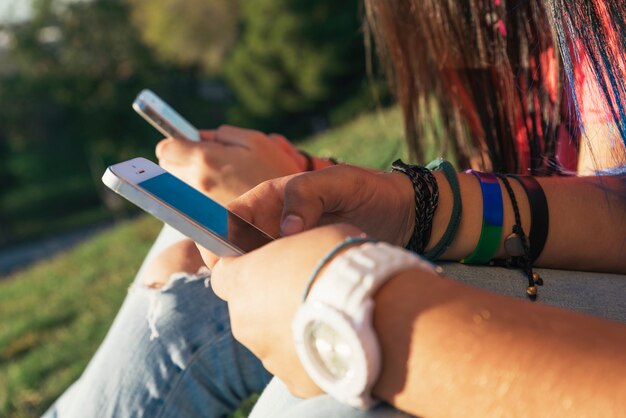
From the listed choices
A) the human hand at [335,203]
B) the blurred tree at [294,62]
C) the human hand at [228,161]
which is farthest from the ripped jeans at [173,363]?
the blurred tree at [294,62]

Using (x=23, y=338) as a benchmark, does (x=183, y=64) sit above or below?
below

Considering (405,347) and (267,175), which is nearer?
(405,347)

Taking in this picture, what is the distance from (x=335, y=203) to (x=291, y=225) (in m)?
0.16

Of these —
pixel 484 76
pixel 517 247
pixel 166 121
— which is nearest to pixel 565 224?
pixel 517 247

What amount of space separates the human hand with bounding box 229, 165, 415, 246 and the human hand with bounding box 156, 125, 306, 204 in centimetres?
42

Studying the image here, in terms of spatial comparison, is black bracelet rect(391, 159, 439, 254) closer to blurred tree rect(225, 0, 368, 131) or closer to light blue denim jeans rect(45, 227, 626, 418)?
light blue denim jeans rect(45, 227, 626, 418)

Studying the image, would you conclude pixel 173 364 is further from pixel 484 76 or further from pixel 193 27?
pixel 193 27

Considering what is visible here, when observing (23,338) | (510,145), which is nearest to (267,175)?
(510,145)

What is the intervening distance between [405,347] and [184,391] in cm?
78

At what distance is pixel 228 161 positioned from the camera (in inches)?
60.8

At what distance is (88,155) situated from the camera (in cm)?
2909

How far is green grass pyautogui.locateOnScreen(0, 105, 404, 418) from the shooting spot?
121 inches

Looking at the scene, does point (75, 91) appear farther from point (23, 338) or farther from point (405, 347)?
point (405, 347)

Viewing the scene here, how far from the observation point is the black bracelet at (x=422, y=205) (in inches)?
46.4
